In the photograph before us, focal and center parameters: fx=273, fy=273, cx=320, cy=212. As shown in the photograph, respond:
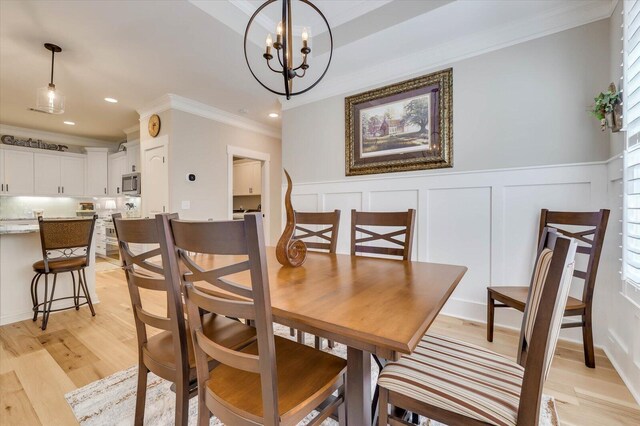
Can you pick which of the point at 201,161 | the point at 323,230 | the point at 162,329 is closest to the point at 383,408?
the point at 162,329

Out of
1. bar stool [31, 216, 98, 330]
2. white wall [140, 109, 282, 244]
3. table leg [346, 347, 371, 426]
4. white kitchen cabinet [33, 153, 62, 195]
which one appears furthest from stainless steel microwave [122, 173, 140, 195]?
table leg [346, 347, 371, 426]

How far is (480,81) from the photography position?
247 centimetres

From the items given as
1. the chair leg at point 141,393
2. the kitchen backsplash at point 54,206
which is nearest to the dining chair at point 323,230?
the chair leg at point 141,393

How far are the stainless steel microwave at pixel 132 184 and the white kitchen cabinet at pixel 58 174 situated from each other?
1.66 metres

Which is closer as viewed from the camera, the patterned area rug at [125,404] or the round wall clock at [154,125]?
the patterned area rug at [125,404]

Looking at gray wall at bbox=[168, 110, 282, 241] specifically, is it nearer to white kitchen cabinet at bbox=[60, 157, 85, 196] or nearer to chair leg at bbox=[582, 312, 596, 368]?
white kitchen cabinet at bbox=[60, 157, 85, 196]

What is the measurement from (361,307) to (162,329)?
88cm

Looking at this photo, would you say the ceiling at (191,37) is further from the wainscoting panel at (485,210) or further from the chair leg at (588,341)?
the chair leg at (588,341)

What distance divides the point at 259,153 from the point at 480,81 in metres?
3.67

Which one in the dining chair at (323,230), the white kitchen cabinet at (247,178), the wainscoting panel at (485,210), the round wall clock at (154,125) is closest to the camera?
the dining chair at (323,230)

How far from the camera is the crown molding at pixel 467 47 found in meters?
2.06

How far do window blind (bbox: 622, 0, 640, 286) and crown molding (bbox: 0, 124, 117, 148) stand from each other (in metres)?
8.37

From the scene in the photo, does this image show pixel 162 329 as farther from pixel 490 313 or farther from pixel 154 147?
pixel 154 147

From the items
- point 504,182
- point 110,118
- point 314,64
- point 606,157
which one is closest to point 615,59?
point 606,157
